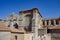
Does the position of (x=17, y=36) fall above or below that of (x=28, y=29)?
below

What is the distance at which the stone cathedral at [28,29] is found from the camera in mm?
22094

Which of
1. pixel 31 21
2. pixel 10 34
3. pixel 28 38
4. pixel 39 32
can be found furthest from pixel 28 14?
pixel 10 34

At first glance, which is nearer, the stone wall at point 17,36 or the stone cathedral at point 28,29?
the stone cathedral at point 28,29

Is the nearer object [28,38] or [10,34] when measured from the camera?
[10,34]

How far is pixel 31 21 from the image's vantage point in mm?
30219

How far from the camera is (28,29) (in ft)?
100

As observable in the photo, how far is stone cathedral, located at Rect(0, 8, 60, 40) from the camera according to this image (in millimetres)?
22094

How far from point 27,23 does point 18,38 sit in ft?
27.9

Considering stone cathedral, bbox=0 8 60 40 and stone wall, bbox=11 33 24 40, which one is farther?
stone wall, bbox=11 33 24 40

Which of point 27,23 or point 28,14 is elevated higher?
point 28,14

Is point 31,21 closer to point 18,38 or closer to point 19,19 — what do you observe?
point 19,19

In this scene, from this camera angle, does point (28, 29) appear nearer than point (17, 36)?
No

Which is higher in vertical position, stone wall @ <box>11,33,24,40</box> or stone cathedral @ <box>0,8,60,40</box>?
stone cathedral @ <box>0,8,60,40</box>

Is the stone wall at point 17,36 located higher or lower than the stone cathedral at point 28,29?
lower
